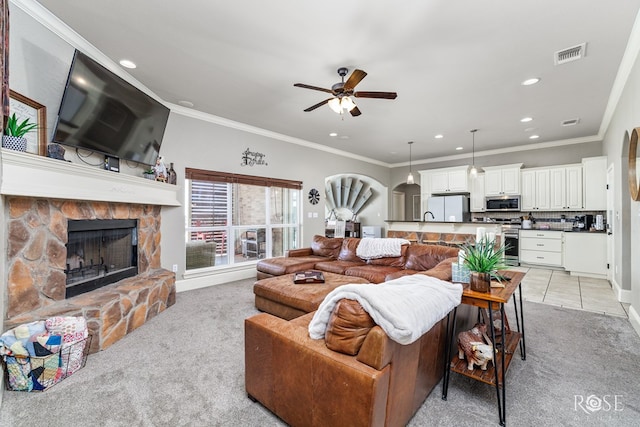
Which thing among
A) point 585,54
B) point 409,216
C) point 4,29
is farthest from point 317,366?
point 409,216

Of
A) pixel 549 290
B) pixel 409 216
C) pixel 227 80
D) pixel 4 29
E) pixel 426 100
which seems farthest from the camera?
pixel 409 216

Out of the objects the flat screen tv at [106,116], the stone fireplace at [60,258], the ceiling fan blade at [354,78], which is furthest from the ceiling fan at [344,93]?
the stone fireplace at [60,258]

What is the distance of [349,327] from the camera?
4.39ft

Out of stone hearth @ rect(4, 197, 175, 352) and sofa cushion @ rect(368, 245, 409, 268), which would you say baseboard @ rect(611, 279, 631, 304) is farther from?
stone hearth @ rect(4, 197, 175, 352)

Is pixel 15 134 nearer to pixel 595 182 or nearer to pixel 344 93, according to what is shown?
pixel 344 93

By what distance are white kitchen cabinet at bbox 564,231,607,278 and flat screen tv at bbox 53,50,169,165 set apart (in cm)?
718

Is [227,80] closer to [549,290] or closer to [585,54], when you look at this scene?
[585,54]

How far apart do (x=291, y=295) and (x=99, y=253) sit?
7.15 ft

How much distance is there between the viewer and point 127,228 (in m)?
3.47

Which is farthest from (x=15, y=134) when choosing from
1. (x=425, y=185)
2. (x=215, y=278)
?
(x=425, y=185)

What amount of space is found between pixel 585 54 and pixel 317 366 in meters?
3.68

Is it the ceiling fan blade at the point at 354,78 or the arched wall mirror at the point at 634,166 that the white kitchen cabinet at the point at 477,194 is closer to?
the arched wall mirror at the point at 634,166

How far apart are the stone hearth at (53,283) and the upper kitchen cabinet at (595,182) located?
7.47m

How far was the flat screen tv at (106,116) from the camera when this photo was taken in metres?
2.52
